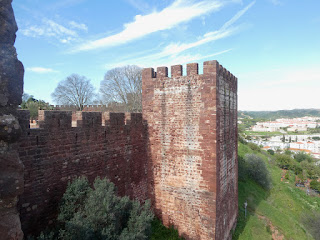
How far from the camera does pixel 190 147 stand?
302 inches

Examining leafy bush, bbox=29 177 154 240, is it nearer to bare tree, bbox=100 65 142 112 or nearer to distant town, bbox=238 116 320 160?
bare tree, bbox=100 65 142 112

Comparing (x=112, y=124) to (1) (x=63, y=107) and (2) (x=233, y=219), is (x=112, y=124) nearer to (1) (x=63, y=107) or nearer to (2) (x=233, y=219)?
(2) (x=233, y=219)

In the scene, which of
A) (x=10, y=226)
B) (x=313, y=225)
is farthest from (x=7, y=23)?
(x=313, y=225)

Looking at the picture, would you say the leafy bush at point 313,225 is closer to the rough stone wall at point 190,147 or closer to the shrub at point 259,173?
the shrub at point 259,173

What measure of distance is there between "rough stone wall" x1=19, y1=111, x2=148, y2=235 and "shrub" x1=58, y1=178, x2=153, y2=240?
525 mm

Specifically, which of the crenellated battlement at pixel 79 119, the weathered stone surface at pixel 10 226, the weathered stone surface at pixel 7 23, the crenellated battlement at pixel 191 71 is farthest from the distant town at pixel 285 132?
the weathered stone surface at pixel 7 23

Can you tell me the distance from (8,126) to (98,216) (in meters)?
3.38

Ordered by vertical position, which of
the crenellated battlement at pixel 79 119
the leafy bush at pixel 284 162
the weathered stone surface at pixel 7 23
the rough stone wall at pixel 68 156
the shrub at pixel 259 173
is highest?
the weathered stone surface at pixel 7 23

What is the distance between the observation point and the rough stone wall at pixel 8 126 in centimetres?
197

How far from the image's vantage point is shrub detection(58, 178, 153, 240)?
435 cm

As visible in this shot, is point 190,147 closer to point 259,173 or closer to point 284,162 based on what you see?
point 259,173

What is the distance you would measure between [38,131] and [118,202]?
263 centimetres

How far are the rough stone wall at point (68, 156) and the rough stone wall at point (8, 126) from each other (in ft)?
9.62

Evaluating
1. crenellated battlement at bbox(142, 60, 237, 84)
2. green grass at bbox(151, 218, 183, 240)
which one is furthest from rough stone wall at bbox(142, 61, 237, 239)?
green grass at bbox(151, 218, 183, 240)
